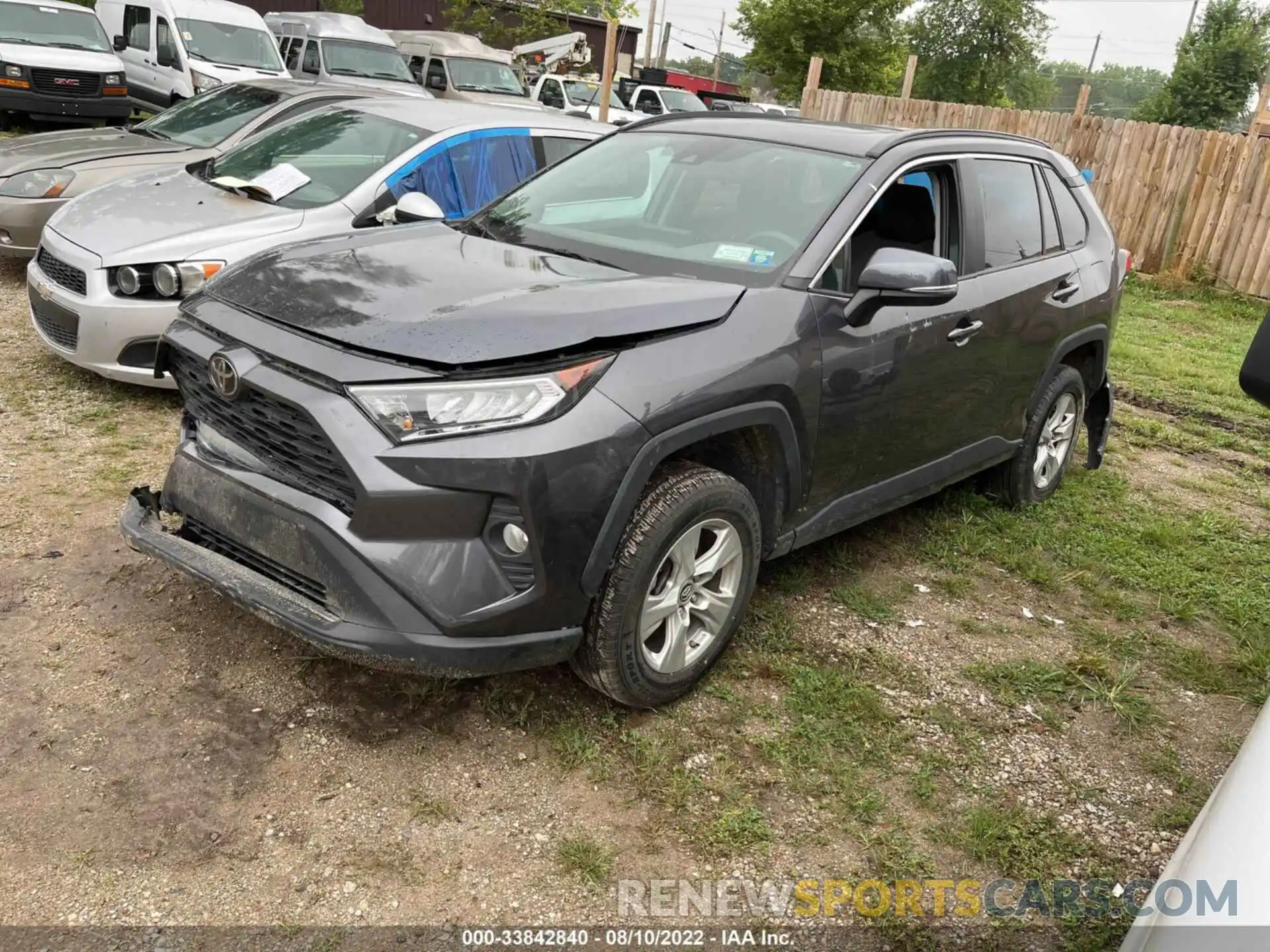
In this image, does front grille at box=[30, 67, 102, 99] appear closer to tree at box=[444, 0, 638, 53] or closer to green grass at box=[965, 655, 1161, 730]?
green grass at box=[965, 655, 1161, 730]

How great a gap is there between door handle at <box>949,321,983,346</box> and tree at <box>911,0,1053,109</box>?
42156 mm

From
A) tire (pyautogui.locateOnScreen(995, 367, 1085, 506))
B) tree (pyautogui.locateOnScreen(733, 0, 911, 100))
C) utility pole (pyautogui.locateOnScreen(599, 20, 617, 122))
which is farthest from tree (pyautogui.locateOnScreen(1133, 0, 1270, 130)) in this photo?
tire (pyautogui.locateOnScreen(995, 367, 1085, 506))

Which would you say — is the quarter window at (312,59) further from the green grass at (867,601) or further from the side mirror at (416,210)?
the green grass at (867,601)

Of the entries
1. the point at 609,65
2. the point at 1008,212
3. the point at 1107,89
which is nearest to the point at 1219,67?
the point at 609,65

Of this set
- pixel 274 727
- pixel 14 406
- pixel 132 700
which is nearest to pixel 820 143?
pixel 274 727

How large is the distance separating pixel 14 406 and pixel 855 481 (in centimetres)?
412

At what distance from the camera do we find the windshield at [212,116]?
7684mm

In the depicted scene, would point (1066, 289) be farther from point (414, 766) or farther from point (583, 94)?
point (583, 94)

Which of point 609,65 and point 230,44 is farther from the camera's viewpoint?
point 230,44

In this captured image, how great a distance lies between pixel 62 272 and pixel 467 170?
2.22m

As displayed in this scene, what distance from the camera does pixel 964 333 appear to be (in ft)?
13.1

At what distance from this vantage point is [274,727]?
302 centimetres

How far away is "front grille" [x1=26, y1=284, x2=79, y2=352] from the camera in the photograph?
203 inches

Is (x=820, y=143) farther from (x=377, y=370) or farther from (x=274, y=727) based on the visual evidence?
(x=274, y=727)
